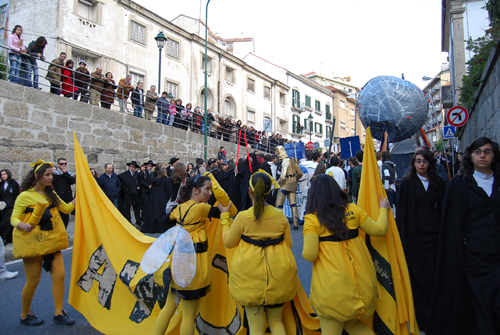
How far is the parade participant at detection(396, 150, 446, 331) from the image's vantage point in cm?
356

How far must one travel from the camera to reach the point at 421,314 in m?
3.55

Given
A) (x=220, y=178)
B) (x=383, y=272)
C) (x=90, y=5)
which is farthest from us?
(x=90, y=5)

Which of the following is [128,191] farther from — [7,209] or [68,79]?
[68,79]

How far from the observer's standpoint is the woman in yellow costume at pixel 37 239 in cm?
369

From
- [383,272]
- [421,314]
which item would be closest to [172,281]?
[383,272]

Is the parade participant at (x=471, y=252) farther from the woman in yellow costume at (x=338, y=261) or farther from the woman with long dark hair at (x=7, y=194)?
the woman with long dark hair at (x=7, y=194)

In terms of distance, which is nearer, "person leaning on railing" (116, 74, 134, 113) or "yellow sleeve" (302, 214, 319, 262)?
"yellow sleeve" (302, 214, 319, 262)

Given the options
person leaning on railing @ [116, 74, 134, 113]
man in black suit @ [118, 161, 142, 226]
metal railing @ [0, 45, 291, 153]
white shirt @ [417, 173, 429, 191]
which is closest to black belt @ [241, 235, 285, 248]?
white shirt @ [417, 173, 429, 191]

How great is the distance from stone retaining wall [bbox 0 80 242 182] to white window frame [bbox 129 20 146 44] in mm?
8150

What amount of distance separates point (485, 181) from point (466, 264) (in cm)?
67

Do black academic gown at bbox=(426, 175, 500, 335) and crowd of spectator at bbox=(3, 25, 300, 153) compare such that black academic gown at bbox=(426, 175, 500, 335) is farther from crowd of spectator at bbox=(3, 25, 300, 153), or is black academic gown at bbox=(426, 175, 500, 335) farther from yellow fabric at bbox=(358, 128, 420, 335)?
crowd of spectator at bbox=(3, 25, 300, 153)

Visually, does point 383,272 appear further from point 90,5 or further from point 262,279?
point 90,5

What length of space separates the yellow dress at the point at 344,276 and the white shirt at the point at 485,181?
3.41ft

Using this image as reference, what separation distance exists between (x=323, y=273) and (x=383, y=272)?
29.3 inches
